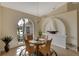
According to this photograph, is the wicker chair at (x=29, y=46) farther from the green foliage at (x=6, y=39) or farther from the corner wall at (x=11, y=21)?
the green foliage at (x=6, y=39)

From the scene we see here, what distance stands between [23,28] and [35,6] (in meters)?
0.58

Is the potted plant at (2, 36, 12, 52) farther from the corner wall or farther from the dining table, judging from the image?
the dining table

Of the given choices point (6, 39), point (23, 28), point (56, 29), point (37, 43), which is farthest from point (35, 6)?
point (6, 39)

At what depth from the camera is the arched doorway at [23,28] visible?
2.82 meters

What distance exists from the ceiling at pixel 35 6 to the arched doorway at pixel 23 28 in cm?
23

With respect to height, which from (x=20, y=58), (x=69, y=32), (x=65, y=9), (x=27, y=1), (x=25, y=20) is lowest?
(x=20, y=58)

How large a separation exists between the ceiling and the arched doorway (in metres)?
0.23

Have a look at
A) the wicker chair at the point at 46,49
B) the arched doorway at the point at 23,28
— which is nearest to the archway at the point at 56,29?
the wicker chair at the point at 46,49

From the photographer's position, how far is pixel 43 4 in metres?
2.76

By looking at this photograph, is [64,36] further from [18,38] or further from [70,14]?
[18,38]

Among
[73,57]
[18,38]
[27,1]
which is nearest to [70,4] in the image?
[27,1]

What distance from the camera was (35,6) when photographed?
2775 millimetres

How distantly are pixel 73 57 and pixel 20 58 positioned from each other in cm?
119

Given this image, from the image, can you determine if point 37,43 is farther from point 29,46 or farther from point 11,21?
point 11,21
